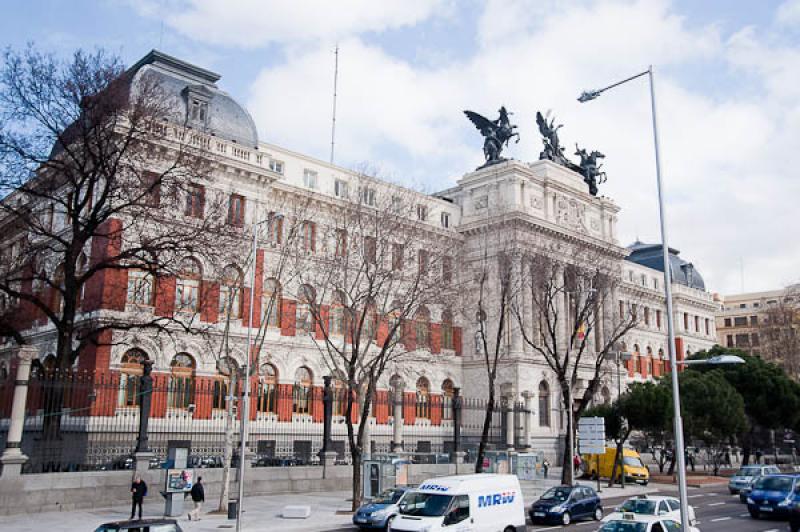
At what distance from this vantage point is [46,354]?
39281mm

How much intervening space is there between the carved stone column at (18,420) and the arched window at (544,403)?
39700mm

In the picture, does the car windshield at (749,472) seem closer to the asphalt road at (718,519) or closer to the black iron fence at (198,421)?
the asphalt road at (718,519)

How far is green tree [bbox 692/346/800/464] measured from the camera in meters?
52.2

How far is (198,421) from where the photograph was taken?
121 ft

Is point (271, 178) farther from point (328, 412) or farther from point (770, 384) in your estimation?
point (770, 384)

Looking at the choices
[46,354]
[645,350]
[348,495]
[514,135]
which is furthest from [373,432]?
[645,350]

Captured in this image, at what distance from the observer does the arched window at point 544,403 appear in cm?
5472

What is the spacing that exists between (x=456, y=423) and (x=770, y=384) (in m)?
29.6

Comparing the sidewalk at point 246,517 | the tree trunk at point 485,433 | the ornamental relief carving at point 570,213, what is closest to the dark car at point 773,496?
the tree trunk at point 485,433

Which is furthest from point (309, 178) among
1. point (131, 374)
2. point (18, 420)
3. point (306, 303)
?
point (18, 420)

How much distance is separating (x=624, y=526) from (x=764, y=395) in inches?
1654

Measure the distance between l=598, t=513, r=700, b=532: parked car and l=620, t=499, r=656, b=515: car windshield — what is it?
2.83m

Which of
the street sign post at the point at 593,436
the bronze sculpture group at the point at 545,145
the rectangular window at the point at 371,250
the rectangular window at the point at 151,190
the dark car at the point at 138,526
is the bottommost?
the dark car at the point at 138,526

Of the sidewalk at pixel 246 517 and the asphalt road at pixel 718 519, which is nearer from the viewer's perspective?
the sidewalk at pixel 246 517
